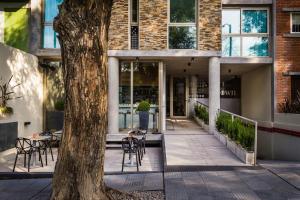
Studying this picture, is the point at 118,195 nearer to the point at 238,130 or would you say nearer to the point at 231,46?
the point at 238,130

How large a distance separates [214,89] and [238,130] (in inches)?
159

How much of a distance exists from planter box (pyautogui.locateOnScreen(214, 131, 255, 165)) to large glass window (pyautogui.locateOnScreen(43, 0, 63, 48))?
784 cm

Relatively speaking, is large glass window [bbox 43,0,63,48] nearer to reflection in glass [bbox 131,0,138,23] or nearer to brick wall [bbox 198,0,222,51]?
reflection in glass [bbox 131,0,138,23]

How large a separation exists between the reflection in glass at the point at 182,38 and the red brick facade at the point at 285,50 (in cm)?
364

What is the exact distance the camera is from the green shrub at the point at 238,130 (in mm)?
9242

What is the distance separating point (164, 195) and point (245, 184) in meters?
1.82

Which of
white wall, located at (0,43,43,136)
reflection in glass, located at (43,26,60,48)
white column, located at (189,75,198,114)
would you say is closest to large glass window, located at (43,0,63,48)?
reflection in glass, located at (43,26,60,48)

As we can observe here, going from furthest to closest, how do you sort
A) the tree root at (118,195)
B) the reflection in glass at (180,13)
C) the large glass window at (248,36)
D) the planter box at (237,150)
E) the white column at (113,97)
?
the large glass window at (248,36), the reflection in glass at (180,13), the white column at (113,97), the planter box at (237,150), the tree root at (118,195)

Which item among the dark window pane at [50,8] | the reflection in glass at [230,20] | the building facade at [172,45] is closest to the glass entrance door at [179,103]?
the building facade at [172,45]

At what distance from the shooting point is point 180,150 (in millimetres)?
10594

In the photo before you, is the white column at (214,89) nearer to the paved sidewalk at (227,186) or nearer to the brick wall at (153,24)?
the brick wall at (153,24)

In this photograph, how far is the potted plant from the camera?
13.7 meters

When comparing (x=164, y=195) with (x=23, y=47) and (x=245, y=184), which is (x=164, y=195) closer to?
(x=245, y=184)

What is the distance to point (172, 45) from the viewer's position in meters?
13.7
